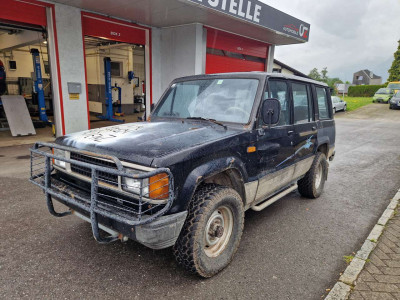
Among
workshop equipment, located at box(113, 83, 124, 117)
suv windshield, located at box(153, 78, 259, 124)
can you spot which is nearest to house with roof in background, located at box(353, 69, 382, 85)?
workshop equipment, located at box(113, 83, 124, 117)

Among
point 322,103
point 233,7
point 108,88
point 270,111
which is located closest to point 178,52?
point 233,7

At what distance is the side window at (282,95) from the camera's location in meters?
3.62

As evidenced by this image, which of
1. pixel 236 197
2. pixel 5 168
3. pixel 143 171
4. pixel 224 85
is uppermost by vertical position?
pixel 224 85

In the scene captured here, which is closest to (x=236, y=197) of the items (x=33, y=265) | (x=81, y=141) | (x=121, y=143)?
(x=121, y=143)

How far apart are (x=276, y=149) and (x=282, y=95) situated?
30.8 inches

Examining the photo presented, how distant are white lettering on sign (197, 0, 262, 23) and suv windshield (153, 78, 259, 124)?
5.42 meters

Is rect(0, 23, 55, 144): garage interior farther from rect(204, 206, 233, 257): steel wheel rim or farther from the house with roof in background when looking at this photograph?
the house with roof in background

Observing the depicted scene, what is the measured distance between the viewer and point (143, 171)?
2.32 metres

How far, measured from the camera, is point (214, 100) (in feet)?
11.7

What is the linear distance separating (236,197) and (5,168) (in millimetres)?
5879

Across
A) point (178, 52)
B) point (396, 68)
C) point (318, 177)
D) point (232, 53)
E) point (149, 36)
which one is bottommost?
point (318, 177)

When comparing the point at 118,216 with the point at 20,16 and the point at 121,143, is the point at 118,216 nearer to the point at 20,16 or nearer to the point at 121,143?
the point at 121,143

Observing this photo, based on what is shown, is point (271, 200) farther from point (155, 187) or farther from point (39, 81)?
point (39, 81)

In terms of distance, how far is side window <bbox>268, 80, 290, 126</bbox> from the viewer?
3620 mm
